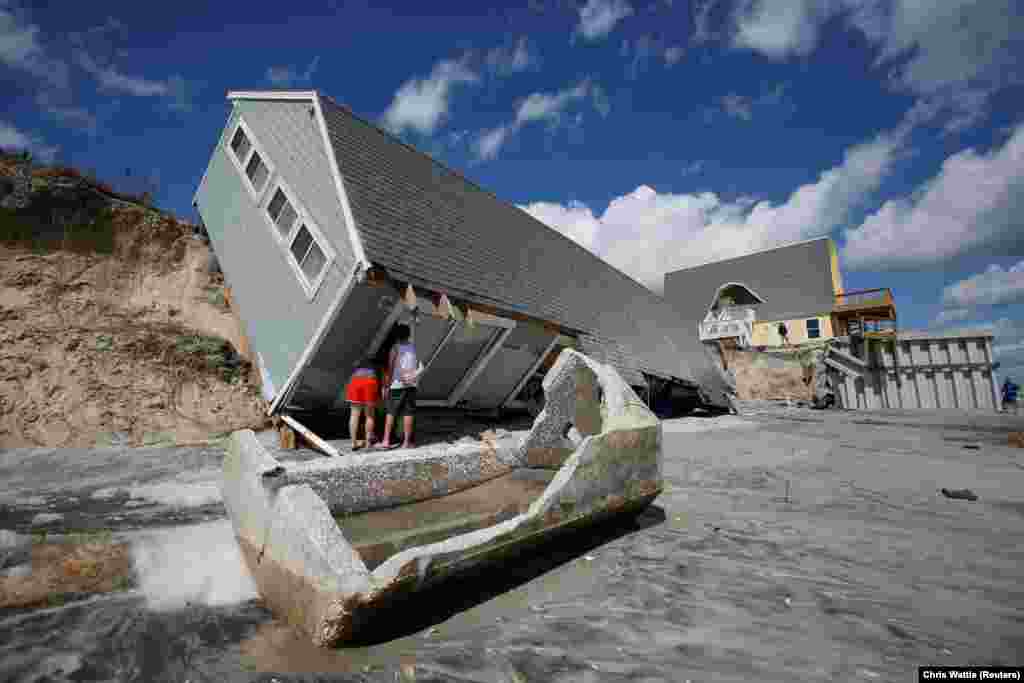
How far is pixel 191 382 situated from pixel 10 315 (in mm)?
3850

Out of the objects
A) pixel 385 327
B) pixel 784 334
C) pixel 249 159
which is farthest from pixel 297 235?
pixel 784 334

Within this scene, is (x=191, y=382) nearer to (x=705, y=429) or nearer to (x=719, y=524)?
(x=719, y=524)

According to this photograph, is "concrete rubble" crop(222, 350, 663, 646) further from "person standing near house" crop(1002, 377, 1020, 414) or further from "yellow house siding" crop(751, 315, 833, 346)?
"yellow house siding" crop(751, 315, 833, 346)

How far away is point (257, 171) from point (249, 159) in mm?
431

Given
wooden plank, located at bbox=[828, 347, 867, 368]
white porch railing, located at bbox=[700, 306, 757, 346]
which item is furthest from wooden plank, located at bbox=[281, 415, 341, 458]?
white porch railing, located at bbox=[700, 306, 757, 346]

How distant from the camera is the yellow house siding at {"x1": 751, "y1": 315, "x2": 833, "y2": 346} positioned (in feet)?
99.1

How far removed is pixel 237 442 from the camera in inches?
121

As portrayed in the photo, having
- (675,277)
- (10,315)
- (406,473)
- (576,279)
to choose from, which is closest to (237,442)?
(406,473)

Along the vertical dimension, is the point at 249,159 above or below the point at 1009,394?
above

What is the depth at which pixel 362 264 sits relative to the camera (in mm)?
6254

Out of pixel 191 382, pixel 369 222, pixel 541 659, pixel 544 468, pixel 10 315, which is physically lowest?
pixel 541 659

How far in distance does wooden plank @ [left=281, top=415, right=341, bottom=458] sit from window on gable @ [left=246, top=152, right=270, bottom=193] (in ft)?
15.9

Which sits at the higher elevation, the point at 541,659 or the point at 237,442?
the point at 237,442

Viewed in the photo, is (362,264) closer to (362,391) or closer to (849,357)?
(362,391)
